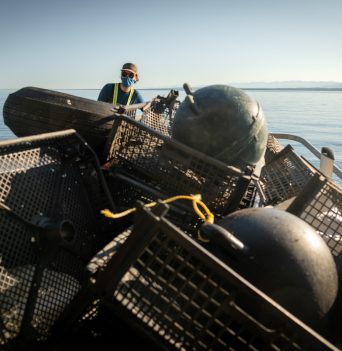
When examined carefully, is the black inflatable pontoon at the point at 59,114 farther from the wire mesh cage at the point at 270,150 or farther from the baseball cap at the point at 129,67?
the baseball cap at the point at 129,67

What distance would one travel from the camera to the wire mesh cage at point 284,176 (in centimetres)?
323

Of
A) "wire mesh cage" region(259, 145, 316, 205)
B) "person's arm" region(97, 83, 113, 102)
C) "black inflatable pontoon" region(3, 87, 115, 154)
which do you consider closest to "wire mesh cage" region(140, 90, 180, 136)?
"black inflatable pontoon" region(3, 87, 115, 154)

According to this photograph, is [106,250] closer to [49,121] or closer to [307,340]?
[307,340]

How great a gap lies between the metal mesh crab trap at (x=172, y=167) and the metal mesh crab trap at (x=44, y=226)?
30 centimetres

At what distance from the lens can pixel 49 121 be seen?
10.7ft

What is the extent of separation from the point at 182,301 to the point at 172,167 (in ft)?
3.80

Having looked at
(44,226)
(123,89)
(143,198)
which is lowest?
(143,198)

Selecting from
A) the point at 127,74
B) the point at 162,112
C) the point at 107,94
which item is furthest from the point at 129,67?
the point at 162,112

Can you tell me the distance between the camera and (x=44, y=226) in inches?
81.5

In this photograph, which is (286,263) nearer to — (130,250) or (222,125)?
(130,250)

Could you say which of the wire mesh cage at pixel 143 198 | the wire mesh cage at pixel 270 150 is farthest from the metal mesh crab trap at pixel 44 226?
the wire mesh cage at pixel 270 150

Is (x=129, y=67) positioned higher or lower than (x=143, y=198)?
higher

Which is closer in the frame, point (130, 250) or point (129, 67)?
point (130, 250)

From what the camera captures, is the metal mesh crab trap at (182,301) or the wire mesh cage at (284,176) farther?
the wire mesh cage at (284,176)
